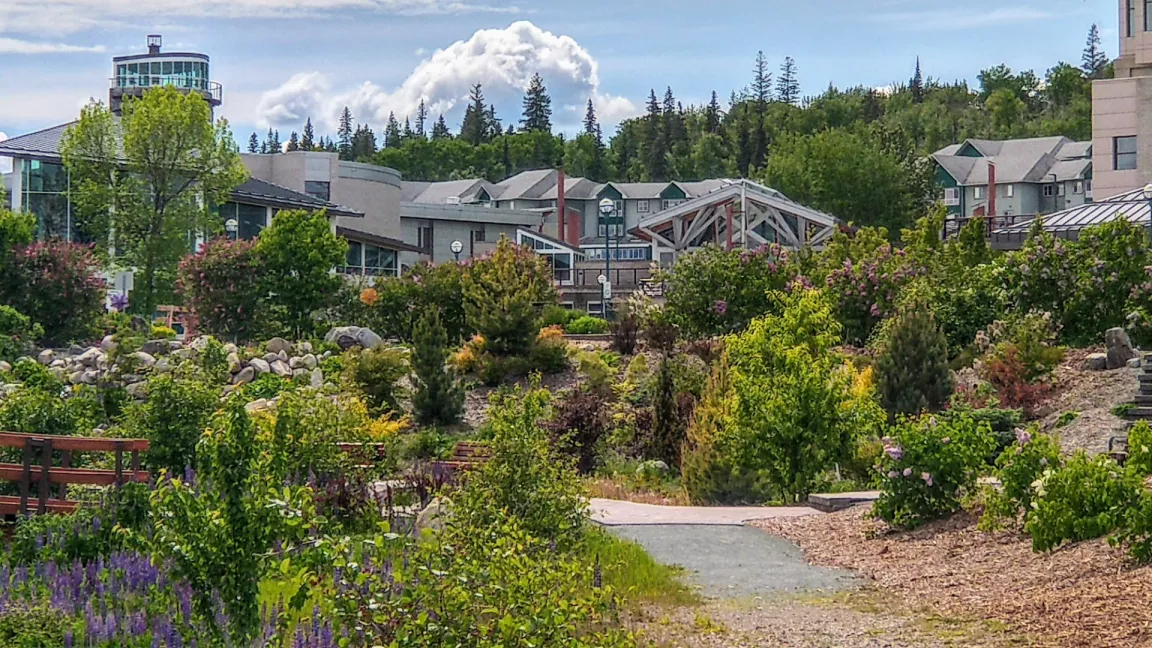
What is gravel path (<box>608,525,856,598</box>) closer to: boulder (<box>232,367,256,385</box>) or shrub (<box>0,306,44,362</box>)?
boulder (<box>232,367,256,385</box>)

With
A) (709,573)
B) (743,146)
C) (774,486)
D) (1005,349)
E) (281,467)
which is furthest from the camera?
(743,146)

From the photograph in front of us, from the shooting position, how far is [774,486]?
14.6 metres

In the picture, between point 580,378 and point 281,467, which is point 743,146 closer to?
A: point 580,378

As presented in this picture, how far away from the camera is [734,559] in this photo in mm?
10625

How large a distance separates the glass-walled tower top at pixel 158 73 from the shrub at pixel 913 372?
5102cm

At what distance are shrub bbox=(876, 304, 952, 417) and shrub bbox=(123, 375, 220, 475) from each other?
1043 cm

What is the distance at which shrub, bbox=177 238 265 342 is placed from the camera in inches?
1196

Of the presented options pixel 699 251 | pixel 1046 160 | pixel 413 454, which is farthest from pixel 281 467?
pixel 1046 160

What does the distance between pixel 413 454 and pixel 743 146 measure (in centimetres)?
8614

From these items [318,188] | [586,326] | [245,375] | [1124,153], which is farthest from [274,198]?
[1124,153]

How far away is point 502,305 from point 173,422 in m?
13.1

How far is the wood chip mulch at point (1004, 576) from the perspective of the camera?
7.65 m

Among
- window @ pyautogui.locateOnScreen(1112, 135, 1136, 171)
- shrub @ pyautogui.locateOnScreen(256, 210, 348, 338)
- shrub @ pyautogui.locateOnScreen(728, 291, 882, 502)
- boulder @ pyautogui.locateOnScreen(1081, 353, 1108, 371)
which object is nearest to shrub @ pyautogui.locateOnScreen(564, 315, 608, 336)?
shrub @ pyautogui.locateOnScreen(256, 210, 348, 338)

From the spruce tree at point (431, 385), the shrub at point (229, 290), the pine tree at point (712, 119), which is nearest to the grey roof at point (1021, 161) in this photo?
the pine tree at point (712, 119)
